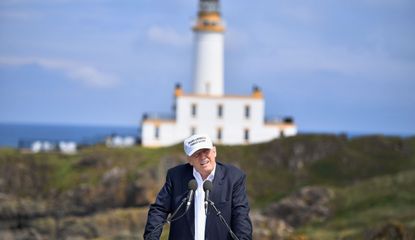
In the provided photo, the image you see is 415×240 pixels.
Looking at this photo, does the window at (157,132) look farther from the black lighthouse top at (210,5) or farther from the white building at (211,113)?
the black lighthouse top at (210,5)

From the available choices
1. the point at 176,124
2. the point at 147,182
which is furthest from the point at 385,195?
the point at 176,124

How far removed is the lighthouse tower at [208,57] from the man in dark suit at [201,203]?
2855 inches

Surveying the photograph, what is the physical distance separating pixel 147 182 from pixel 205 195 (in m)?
49.4

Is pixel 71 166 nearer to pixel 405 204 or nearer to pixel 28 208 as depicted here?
pixel 28 208

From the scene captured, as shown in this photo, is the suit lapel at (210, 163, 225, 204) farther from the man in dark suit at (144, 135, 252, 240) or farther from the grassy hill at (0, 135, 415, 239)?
the grassy hill at (0, 135, 415, 239)

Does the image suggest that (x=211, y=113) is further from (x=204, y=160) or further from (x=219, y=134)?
(x=204, y=160)

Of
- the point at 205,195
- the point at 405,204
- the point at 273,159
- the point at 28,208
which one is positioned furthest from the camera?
the point at 273,159

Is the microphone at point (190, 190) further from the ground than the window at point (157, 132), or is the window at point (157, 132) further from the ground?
the window at point (157, 132)

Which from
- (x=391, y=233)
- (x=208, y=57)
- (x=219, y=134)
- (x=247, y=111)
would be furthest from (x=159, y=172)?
(x=391, y=233)

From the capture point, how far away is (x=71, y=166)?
6638 cm

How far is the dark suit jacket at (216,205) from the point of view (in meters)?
10.2

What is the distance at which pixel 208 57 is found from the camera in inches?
3282

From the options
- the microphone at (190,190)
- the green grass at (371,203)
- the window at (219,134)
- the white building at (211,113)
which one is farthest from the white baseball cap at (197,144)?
the window at (219,134)

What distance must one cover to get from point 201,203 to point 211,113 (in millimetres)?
71992
